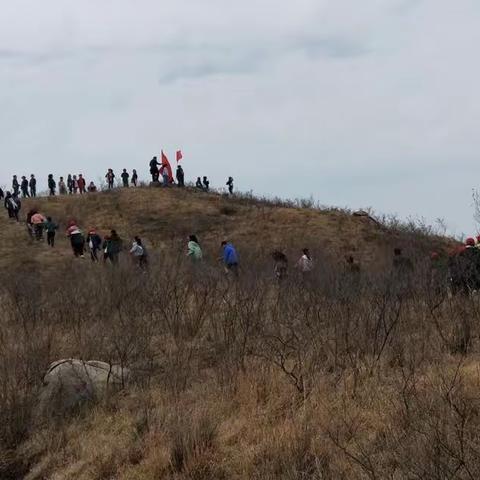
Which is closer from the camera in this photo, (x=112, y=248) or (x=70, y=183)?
(x=112, y=248)

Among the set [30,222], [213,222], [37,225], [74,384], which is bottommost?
[74,384]

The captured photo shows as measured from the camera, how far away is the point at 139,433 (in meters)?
6.84

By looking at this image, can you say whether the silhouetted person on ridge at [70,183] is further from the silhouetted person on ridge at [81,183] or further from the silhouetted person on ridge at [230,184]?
the silhouetted person on ridge at [230,184]

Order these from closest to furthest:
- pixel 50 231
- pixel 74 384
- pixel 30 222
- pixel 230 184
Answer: pixel 74 384, pixel 50 231, pixel 30 222, pixel 230 184

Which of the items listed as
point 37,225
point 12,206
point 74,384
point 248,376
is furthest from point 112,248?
point 12,206

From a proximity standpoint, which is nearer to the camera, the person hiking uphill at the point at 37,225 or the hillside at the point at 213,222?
the person hiking uphill at the point at 37,225

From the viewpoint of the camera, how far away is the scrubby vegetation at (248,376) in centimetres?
546

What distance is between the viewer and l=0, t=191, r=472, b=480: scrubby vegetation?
17.9ft

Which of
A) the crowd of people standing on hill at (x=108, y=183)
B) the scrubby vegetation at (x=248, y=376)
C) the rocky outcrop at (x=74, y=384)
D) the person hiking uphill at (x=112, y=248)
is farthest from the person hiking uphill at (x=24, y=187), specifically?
the rocky outcrop at (x=74, y=384)

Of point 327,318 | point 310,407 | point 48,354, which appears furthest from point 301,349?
point 48,354

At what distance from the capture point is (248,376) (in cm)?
723

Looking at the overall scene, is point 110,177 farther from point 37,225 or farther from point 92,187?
point 37,225

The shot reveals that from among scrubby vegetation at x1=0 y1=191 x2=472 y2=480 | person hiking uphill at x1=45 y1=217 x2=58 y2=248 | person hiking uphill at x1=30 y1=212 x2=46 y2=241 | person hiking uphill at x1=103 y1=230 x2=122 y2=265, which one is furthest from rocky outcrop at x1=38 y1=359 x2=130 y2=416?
person hiking uphill at x1=30 y1=212 x2=46 y2=241

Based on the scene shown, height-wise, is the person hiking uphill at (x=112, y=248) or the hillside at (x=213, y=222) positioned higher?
the hillside at (x=213, y=222)
